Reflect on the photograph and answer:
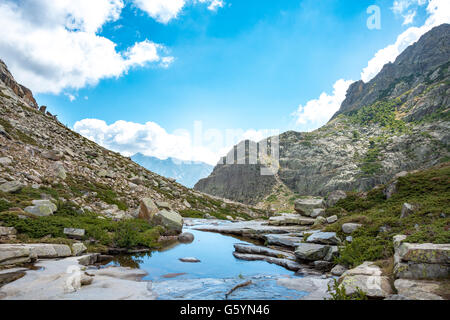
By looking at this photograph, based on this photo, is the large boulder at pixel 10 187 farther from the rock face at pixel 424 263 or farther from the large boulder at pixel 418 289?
the rock face at pixel 424 263

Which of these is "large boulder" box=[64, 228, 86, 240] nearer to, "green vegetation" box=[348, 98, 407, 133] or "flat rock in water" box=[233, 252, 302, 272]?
"flat rock in water" box=[233, 252, 302, 272]

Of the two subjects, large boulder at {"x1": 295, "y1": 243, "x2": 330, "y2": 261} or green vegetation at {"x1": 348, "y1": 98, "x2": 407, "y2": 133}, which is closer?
large boulder at {"x1": 295, "y1": 243, "x2": 330, "y2": 261}

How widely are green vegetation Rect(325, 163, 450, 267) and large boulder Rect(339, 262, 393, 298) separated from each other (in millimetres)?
2301

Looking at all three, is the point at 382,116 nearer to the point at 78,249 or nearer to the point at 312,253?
the point at 312,253

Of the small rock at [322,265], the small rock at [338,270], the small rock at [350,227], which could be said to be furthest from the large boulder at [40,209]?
the small rock at [350,227]

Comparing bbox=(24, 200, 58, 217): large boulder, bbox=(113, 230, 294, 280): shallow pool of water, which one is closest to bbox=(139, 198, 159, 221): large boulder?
bbox=(113, 230, 294, 280): shallow pool of water

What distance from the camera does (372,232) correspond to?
45.5 feet

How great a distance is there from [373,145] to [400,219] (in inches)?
4814

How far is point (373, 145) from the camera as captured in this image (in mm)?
116562

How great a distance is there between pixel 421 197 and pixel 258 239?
43.4 feet

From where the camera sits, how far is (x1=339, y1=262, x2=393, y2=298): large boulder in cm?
665
